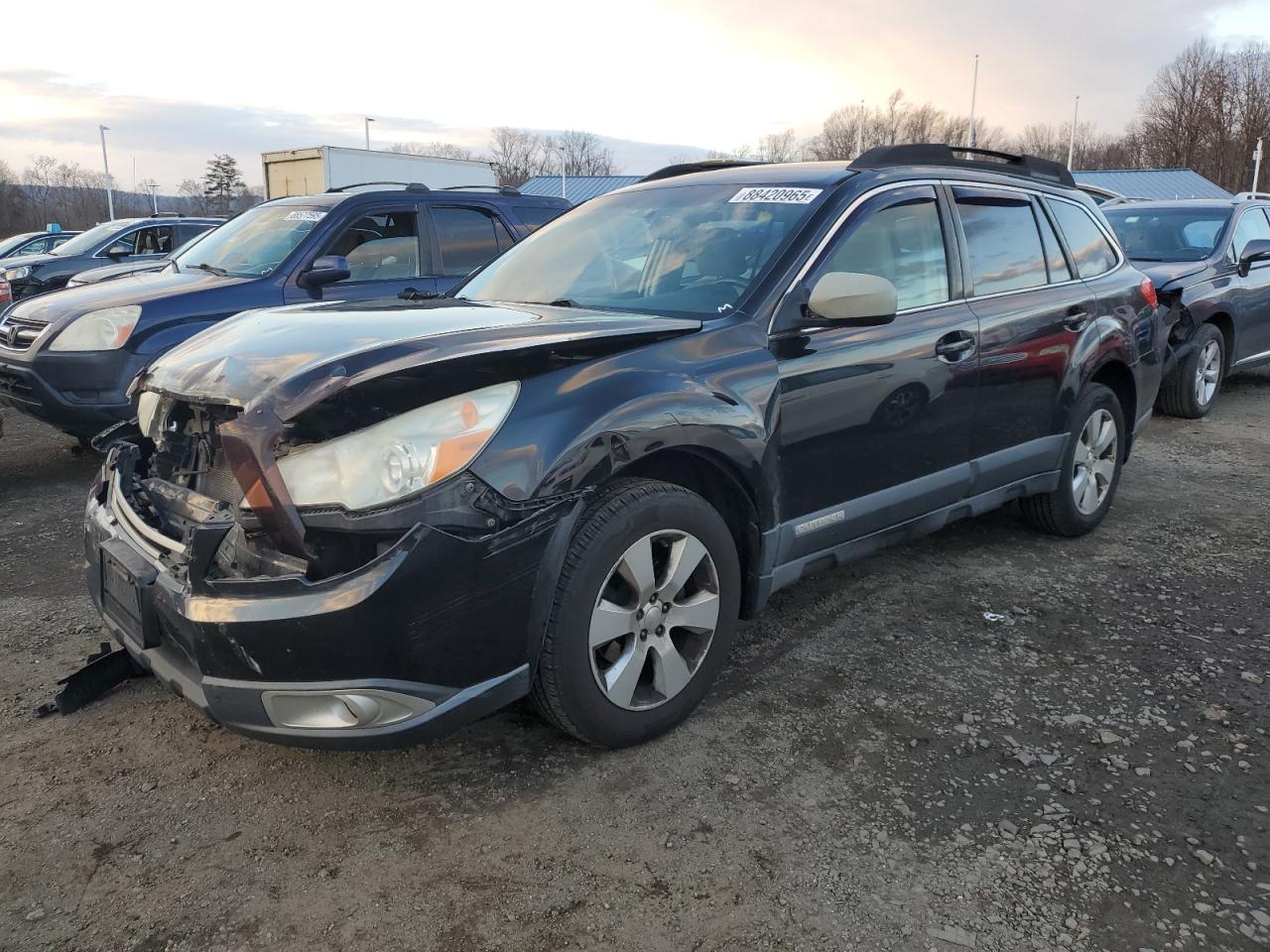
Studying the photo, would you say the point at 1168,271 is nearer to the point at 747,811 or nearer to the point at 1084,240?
the point at 1084,240

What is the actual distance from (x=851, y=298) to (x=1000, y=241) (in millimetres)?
1503

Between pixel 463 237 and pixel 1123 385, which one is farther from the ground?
pixel 463 237

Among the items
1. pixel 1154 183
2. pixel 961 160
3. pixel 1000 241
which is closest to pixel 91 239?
pixel 961 160

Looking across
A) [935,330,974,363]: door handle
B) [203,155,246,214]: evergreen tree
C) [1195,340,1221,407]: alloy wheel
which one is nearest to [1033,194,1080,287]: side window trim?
[935,330,974,363]: door handle

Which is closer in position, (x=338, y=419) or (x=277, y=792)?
(x=338, y=419)

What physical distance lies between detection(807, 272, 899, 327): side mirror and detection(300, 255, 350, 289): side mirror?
374cm

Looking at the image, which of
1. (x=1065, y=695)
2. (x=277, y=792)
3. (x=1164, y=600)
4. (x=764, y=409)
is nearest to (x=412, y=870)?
(x=277, y=792)

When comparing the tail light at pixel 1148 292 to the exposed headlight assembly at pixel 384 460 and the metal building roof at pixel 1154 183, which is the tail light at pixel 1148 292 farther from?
the metal building roof at pixel 1154 183

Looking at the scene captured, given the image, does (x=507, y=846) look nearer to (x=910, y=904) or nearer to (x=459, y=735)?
(x=459, y=735)

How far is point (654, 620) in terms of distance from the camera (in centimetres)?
278

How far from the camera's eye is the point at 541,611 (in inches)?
97.3

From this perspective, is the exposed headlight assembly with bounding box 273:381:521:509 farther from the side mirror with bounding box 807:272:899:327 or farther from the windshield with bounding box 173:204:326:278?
the windshield with bounding box 173:204:326:278

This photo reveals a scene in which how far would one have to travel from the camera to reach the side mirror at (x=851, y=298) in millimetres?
3100

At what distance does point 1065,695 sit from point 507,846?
6.56ft
